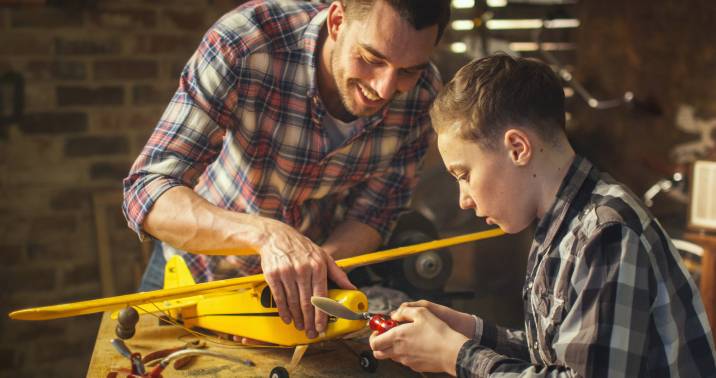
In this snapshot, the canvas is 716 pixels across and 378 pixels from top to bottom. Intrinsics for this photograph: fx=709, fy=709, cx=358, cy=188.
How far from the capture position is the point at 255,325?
1.63 metres

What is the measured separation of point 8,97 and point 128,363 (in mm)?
2020

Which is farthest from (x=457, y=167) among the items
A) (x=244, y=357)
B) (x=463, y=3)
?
(x=463, y=3)

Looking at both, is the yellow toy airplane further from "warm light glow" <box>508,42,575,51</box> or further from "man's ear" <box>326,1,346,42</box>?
"warm light glow" <box>508,42,575,51</box>

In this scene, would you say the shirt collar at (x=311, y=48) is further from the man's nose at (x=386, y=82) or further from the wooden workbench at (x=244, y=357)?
the wooden workbench at (x=244, y=357)

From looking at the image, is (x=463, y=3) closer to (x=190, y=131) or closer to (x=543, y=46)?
(x=543, y=46)

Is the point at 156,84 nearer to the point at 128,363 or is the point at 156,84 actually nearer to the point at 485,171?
the point at 128,363

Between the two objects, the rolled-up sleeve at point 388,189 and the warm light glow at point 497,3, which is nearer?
the rolled-up sleeve at point 388,189

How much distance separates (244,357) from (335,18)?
2.90 ft

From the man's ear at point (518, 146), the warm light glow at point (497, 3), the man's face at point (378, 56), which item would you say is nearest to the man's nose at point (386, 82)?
the man's face at point (378, 56)

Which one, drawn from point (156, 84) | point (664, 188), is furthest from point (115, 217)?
point (664, 188)

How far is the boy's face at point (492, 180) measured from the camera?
1.32 metres

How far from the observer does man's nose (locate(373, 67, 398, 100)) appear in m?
1.72

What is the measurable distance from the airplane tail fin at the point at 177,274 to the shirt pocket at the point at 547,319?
886mm

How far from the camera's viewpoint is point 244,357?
1624 millimetres
